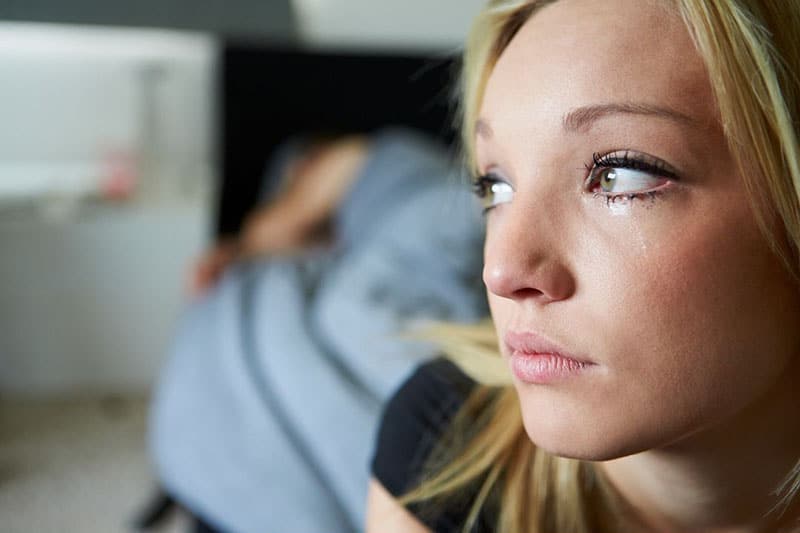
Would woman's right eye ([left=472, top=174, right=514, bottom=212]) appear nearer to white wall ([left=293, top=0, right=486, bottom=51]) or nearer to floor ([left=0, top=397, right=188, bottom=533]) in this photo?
floor ([left=0, top=397, right=188, bottom=533])

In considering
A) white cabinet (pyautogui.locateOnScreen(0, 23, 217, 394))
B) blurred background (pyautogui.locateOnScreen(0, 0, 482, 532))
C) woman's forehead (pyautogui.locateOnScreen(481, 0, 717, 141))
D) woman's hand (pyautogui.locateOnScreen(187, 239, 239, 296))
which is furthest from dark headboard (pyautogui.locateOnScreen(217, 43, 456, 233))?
woman's forehead (pyautogui.locateOnScreen(481, 0, 717, 141))

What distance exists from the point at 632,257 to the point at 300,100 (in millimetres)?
2169

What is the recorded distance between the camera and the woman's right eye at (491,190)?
623 millimetres

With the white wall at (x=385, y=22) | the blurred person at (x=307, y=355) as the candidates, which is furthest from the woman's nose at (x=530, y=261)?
the white wall at (x=385, y=22)

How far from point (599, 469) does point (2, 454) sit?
1.65 m

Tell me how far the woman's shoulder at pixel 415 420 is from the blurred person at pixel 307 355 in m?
0.22

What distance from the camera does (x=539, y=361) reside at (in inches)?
21.0

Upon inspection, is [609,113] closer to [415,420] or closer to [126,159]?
[415,420]

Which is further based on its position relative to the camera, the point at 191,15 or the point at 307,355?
the point at 191,15

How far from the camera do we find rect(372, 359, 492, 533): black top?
70 centimetres

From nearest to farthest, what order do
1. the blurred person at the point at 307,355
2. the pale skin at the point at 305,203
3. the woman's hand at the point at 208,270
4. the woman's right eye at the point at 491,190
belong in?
1. the woman's right eye at the point at 491,190
2. the blurred person at the point at 307,355
3. the woman's hand at the point at 208,270
4. the pale skin at the point at 305,203

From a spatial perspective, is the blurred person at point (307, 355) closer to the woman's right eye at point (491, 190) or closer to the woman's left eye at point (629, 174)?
the woman's right eye at point (491, 190)

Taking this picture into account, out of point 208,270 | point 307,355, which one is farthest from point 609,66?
point 208,270

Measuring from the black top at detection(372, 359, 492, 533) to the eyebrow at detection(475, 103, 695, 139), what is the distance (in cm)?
33
